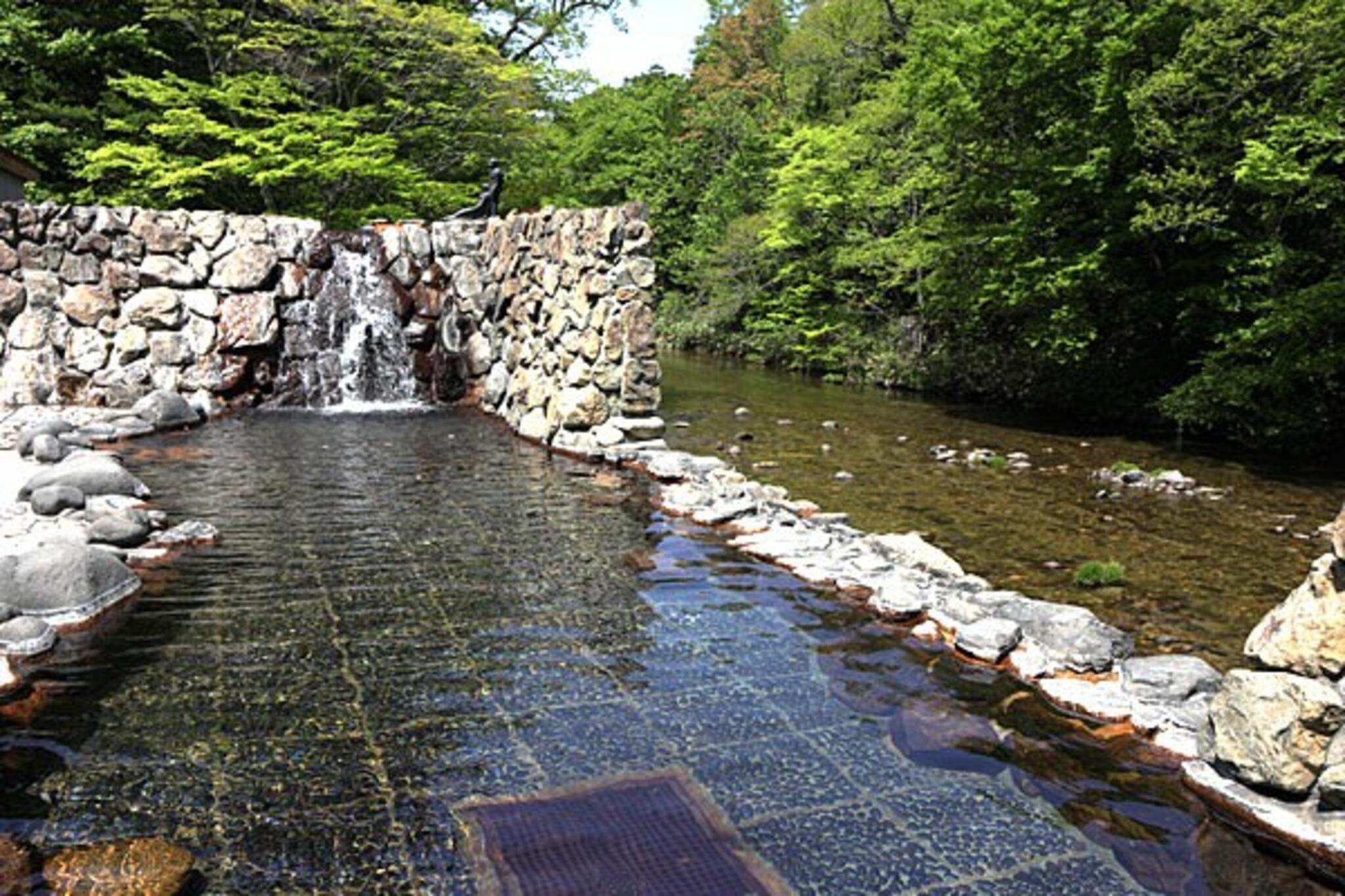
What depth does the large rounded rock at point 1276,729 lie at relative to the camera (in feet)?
11.3

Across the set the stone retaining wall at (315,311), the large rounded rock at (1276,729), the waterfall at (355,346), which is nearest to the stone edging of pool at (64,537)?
the stone retaining wall at (315,311)

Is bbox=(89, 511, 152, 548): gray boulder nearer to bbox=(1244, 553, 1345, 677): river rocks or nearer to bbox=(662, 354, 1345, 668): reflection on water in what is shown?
bbox=(662, 354, 1345, 668): reflection on water

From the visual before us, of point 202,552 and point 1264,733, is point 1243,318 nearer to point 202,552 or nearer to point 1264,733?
point 1264,733

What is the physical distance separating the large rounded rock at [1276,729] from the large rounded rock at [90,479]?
7787 mm

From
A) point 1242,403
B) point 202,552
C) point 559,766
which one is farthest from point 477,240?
point 559,766

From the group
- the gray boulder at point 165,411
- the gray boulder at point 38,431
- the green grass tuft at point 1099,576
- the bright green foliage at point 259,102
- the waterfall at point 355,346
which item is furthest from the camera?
the bright green foliage at point 259,102

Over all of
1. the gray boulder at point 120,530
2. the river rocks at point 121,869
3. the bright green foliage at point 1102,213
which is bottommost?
the river rocks at point 121,869

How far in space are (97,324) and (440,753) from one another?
1224cm

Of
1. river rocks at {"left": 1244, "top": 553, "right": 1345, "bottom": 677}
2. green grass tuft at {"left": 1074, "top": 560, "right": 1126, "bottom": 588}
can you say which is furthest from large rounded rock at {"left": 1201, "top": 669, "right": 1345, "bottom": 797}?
green grass tuft at {"left": 1074, "top": 560, "right": 1126, "bottom": 588}

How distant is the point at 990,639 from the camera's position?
5023 mm

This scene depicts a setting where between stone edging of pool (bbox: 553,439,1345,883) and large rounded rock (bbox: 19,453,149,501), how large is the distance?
4.76 m

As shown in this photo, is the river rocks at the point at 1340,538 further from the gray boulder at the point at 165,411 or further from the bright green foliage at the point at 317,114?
the bright green foliage at the point at 317,114

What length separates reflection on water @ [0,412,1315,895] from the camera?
3.24m

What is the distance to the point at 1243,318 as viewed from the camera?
12.7 metres
